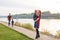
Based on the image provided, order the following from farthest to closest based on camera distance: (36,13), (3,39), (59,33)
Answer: (59,33)
(3,39)
(36,13)

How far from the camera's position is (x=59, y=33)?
846 inches

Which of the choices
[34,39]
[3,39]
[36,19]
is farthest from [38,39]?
[3,39]

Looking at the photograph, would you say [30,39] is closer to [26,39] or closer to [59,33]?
[26,39]

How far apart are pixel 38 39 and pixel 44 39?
0.42m

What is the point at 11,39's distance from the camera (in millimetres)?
17484

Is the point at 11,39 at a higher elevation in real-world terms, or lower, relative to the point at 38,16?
lower

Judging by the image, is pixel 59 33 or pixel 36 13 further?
pixel 59 33

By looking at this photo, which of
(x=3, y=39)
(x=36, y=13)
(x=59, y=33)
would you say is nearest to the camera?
(x=36, y=13)

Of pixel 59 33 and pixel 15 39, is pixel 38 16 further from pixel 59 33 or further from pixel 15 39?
pixel 59 33

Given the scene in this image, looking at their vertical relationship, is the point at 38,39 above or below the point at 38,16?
below

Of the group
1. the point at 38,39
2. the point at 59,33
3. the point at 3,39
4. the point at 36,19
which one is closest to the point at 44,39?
the point at 38,39

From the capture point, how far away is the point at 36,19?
1667 cm

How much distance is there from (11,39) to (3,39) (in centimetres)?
63

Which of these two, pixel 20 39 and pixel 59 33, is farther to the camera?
pixel 59 33
